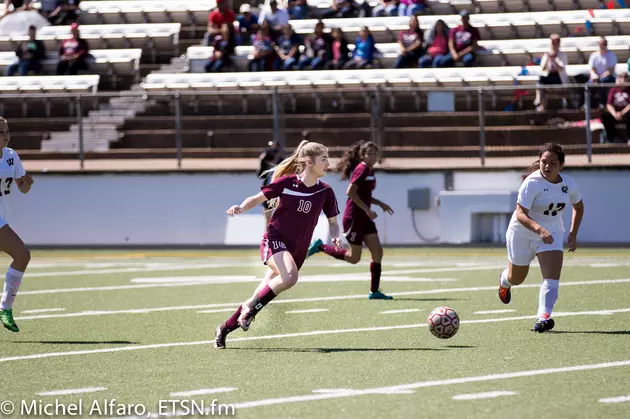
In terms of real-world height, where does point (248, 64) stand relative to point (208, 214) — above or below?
above

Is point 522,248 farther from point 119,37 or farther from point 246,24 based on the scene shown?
point 119,37

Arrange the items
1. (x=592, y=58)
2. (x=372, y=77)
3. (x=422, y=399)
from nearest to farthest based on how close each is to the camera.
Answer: (x=422, y=399) < (x=592, y=58) < (x=372, y=77)

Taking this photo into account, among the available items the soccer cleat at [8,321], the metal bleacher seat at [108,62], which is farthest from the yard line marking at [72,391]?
the metal bleacher seat at [108,62]

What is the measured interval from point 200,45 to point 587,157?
10.9 meters

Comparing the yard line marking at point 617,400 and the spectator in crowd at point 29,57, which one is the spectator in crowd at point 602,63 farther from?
the yard line marking at point 617,400

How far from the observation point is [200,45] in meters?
30.2

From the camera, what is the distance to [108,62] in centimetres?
2848

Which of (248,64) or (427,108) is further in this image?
(248,64)

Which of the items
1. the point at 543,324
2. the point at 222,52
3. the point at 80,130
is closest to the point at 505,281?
the point at 543,324

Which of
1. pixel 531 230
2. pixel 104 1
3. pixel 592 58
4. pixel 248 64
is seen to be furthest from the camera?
pixel 104 1

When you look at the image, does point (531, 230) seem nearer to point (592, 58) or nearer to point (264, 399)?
point (264, 399)

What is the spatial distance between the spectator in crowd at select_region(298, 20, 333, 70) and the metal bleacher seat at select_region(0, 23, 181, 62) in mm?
3936

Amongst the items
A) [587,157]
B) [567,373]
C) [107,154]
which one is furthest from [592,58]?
[567,373]

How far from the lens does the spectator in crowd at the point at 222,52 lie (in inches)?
1094
